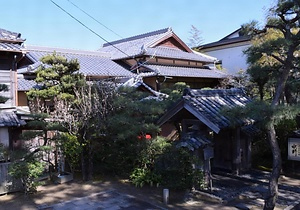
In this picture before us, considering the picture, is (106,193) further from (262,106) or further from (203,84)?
(203,84)

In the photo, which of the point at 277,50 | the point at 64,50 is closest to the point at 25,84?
the point at 64,50

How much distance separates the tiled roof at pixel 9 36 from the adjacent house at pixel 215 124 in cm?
746

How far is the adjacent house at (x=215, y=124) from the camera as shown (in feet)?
26.3

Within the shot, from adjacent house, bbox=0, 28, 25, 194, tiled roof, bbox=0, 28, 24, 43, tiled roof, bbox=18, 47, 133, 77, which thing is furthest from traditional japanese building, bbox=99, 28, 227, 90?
adjacent house, bbox=0, 28, 25, 194

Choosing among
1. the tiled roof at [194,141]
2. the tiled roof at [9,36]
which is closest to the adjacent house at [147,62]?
the tiled roof at [9,36]

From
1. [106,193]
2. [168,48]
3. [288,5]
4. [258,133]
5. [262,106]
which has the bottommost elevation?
[106,193]

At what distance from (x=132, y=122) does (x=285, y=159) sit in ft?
20.4

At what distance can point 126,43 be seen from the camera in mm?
26719

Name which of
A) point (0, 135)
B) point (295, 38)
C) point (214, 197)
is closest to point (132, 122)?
point (214, 197)

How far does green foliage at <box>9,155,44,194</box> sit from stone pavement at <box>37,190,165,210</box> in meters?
1.10

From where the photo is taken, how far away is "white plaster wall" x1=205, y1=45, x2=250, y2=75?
28.0 m

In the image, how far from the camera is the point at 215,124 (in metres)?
7.68

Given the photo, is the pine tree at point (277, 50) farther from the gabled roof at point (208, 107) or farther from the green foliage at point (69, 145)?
the green foliage at point (69, 145)

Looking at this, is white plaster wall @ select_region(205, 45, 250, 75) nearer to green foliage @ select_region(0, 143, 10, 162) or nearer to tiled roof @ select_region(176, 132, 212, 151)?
tiled roof @ select_region(176, 132, 212, 151)
